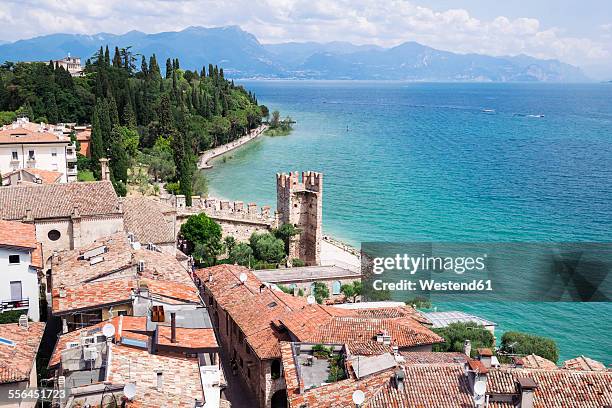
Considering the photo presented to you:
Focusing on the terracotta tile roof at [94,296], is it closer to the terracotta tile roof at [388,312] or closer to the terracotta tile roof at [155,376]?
the terracotta tile roof at [155,376]

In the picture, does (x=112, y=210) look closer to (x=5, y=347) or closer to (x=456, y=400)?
(x=5, y=347)

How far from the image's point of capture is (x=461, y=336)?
20641 millimetres

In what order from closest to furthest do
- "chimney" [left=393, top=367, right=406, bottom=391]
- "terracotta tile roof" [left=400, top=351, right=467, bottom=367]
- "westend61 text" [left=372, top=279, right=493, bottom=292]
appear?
"chimney" [left=393, top=367, right=406, bottom=391]
"terracotta tile roof" [left=400, top=351, right=467, bottom=367]
"westend61 text" [left=372, top=279, right=493, bottom=292]

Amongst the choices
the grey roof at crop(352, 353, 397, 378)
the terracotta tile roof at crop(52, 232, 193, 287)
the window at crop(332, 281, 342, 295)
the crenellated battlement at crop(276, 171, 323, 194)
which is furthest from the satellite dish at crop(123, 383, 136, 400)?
the crenellated battlement at crop(276, 171, 323, 194)

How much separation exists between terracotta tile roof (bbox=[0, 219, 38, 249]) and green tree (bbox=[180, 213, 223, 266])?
10.7 metres

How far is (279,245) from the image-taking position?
107 ft

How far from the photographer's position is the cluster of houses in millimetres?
12297

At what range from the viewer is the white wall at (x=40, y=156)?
36.6 meters

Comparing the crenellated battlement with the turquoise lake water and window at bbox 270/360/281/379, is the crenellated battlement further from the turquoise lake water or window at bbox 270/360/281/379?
window at bbox 270/360/281/379

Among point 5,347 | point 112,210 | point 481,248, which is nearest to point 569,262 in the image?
point 481,248

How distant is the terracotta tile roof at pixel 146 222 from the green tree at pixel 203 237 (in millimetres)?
3513

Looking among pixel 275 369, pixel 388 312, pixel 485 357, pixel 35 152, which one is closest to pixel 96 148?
pixel 35 152

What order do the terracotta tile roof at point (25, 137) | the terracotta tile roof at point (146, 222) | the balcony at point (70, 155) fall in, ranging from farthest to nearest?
1. the balcony at point (70, 155)
2. the terracotta tile roof at point (25, 137)
3. the terracotta tile roof at point (146, 222)

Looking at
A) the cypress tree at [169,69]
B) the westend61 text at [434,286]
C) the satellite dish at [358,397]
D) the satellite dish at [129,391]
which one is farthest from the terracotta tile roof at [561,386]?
the cypress tree at [169,69]
